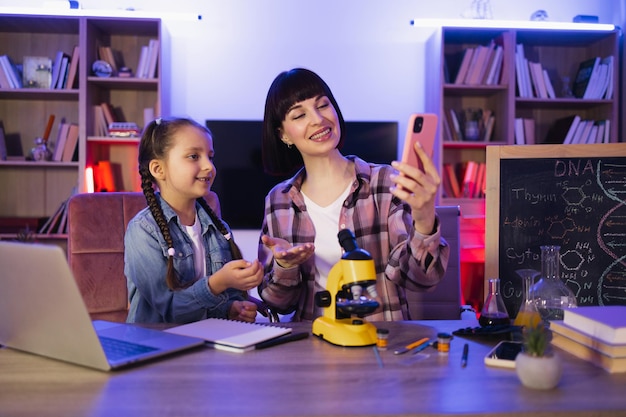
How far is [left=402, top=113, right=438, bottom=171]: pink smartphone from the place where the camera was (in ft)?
3.76

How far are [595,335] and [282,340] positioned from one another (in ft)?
1.92

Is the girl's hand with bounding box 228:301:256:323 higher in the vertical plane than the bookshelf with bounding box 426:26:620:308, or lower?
lower


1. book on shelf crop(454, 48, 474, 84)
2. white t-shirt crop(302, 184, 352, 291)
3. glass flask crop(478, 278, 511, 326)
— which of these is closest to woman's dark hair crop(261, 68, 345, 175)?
white t-shirt crop(302, 184, 352, 291)

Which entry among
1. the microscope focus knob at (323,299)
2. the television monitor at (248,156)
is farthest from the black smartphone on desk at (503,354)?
the television monitor at (248,156)

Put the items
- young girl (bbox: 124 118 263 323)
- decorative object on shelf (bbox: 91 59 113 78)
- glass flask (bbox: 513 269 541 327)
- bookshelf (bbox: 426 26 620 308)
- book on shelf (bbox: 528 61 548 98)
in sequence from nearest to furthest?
glass flask (bbox: 513 269 541 327) < young girl (bbox: 124 118 263 323) < decorative object on shelf (bbox: 91 59 113 78) < bookshelf (bbox: 426 26 620 308) < book on shelf (bbox: 528 61 548 98)

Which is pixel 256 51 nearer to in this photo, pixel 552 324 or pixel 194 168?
pixel 194 168

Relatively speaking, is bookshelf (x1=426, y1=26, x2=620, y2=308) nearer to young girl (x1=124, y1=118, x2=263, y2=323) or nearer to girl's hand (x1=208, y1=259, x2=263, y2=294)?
young girl (x1=124, y1=118, x2=263, y2=323)

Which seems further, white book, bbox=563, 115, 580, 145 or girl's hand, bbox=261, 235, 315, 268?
white book, bbox=563, 115, 580, 145

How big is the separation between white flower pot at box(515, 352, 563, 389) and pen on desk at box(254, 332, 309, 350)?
0.47 meters

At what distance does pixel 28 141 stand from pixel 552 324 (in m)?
4.03

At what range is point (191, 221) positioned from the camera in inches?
70.1

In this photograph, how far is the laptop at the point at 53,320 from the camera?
91 cm

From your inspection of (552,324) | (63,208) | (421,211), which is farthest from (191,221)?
(63,208)

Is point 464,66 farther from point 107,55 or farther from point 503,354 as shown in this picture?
point 503,354
